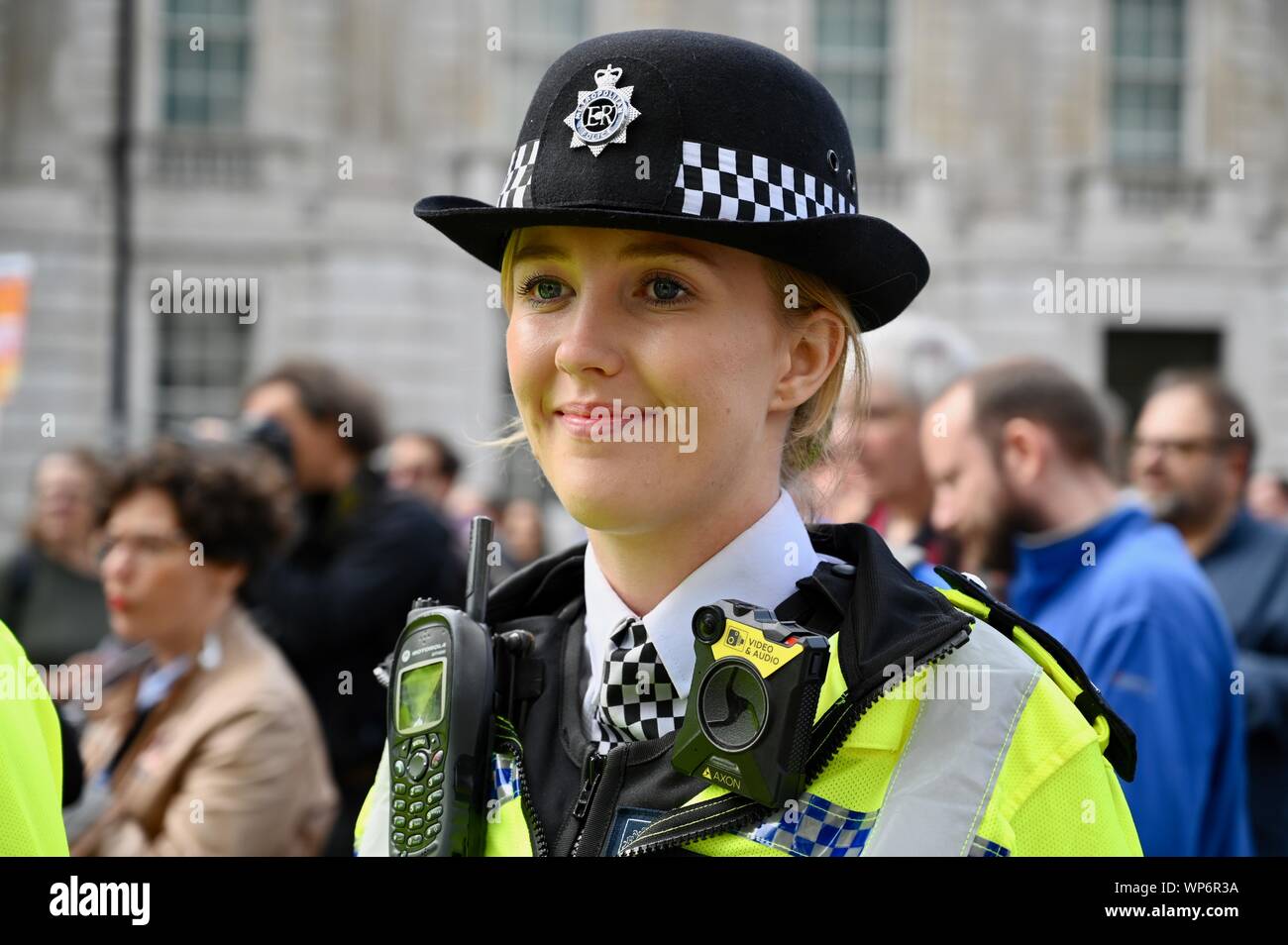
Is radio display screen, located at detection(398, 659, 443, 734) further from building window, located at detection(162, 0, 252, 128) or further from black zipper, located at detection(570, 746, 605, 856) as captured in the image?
building window, located at detection(162, 0, 252, 128)

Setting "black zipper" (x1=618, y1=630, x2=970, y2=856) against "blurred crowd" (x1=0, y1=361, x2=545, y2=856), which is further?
"blurred crowd" (x1=0, y1=361, x2=545, y2=856)

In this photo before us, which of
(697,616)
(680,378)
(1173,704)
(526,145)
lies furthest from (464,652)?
(1173,704)

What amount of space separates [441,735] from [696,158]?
727 millimetres

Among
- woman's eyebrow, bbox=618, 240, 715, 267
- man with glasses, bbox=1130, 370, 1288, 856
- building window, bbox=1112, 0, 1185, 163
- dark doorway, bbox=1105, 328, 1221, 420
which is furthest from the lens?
building window, bbox=1112, 0, 1185, 163

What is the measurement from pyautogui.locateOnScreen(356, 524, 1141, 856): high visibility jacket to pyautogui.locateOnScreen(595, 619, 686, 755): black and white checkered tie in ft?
0.09

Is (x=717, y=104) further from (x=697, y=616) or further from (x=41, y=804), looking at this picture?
(x=41, y=804)

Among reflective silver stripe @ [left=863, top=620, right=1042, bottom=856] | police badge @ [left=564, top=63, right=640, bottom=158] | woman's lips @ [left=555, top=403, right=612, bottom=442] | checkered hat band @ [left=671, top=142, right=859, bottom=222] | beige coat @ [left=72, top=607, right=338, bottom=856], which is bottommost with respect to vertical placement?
beige coat @ [left=72, top=607, right=338, bottom=856]

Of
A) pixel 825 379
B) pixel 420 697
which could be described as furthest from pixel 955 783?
pixel 420 697

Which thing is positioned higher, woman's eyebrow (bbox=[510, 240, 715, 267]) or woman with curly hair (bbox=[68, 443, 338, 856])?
woman's eyebrow (bbox=[510, 240, 715, 267])

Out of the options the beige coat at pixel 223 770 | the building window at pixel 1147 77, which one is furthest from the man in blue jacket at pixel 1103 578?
the building window at pixel 1147 77

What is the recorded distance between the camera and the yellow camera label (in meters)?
1.57

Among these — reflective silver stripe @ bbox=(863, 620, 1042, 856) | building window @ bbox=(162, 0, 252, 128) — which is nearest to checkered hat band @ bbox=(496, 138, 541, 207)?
reflective silver stripe @ bbox=(863, 620, 1042, 856)

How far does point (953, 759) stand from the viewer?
1.56m

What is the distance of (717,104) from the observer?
5.49 feet
